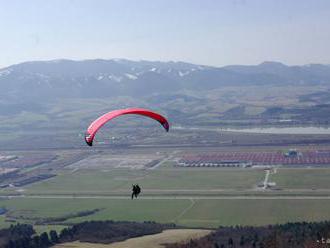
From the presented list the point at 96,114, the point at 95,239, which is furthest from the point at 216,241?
the point at 96,114

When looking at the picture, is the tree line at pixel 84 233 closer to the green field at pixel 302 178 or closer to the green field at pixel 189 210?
the green field at pixel 189 210

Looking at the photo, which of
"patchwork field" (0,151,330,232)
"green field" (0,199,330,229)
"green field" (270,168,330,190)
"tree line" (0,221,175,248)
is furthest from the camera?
"green field" (270,168,330,190)

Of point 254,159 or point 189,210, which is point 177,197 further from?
point 254,159

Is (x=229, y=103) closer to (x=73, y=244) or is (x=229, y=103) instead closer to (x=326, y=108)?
(x=326, y=108)

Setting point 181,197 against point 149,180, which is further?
point 149,180

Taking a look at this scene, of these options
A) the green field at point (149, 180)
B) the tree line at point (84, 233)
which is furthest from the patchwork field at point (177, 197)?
the tree line at point (84, 233)

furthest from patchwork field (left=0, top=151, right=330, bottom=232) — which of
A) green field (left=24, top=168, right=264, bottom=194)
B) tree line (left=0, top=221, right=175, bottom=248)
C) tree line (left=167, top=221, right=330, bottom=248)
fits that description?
tree line (left=167, top=221, right=330, bottom=248)

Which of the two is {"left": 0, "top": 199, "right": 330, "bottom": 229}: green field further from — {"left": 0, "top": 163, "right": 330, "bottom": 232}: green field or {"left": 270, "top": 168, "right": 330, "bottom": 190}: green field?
{"left": 270, "top": 168, "right": 330, "bottom": 190}: green field

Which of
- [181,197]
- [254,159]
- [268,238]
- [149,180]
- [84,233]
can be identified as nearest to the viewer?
[268,238]

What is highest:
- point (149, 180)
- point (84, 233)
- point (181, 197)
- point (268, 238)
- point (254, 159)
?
point (254, 159)

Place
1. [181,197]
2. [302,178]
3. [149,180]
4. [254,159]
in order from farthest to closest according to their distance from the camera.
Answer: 1. [254,159]
2. [149,180]
3. [302,178]
4. [181,197]

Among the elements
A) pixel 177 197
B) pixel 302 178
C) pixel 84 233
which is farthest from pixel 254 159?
pixel 84 233
